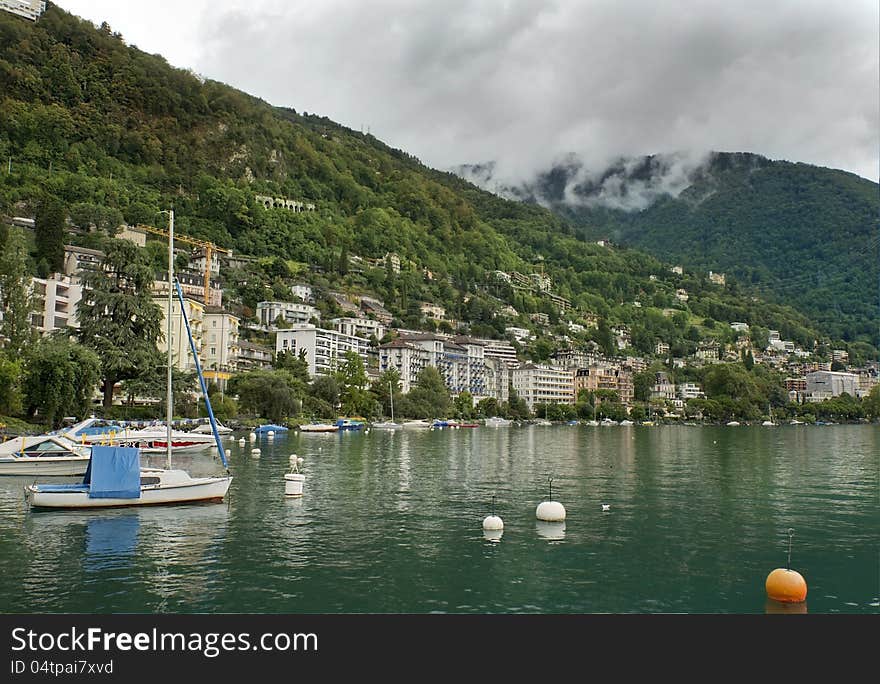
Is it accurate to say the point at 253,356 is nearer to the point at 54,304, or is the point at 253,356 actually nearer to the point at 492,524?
the point at 54,304

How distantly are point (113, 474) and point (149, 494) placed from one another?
1.41m

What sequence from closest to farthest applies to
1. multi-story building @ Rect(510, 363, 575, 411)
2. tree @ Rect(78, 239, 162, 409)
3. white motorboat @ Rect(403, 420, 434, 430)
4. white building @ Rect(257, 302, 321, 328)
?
tree @ Rect(78, 239, 162, 409), white motorboat @ Rect(403, 420, 434, 430), white building @ Rect(257, 302, 321, 328), multi-story building @ Rect(510, 363, 575, 411)

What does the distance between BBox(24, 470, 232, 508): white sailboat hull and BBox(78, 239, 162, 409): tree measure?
4527 cm

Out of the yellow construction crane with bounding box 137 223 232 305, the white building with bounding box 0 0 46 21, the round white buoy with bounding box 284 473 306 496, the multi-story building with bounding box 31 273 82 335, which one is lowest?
the round white buoy with bounding box 284 473 306 496

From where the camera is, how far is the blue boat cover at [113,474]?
26.3 meters

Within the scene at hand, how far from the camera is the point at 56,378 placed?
57781mm

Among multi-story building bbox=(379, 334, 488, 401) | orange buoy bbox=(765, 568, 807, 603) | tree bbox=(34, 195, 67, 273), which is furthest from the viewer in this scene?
multi-story building bbox=(379, 334, 488, 401)

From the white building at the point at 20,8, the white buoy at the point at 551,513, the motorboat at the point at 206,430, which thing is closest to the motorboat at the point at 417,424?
the motorboat at the point at 206,430

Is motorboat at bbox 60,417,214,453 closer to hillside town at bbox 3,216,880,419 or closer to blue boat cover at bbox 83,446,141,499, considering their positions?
blue boat cover at bbox 83,446,141,499

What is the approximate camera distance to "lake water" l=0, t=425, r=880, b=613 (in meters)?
16.4

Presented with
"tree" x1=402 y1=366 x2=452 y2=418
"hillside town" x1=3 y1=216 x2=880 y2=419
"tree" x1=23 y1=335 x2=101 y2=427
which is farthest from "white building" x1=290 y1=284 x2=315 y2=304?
"tree" x1=23 y1=335 x2=101 y2=427

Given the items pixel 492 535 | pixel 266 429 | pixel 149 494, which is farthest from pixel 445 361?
pixel 492 535
